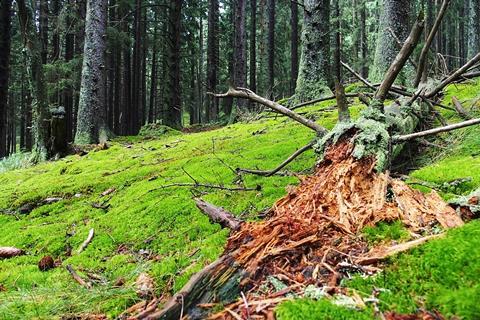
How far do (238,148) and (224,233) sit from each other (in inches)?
111

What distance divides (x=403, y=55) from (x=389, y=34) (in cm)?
507

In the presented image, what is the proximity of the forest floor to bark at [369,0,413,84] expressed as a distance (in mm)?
1732

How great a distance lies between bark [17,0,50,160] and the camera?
28.9 feet

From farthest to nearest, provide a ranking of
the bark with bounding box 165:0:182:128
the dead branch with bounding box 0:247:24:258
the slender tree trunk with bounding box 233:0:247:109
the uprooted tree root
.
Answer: the slender tree trunk with bounding box 233:0:247:109 < the bark with bounding box 165:0:182:128 < the dead branch with bounding box 0:247:24:258 < the uprooted tree root

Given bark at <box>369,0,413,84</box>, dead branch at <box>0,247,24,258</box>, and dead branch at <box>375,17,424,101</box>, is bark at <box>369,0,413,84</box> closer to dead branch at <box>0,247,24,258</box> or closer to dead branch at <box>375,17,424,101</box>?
dead branch at <box>375,17,424,101</box>

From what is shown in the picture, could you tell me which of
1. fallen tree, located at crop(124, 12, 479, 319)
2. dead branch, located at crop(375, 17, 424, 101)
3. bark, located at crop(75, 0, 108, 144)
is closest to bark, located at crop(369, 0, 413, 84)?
dead branch, located at crop(375, 17, 424, 101)

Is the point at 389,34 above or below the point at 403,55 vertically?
above

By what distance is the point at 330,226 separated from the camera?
1905 mm

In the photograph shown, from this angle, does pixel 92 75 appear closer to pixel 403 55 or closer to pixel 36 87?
pixel 36 87

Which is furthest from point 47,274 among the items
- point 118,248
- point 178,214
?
point 178,214

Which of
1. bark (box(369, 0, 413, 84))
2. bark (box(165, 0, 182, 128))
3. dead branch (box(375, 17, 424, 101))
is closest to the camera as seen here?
dead branch (box(375, 17, 424, 101))

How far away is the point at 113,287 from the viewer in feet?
7.99

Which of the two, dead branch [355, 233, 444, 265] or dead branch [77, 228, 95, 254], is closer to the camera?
dead branch [355, 233, 444, 265]

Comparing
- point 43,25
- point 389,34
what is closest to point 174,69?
point 389,34
